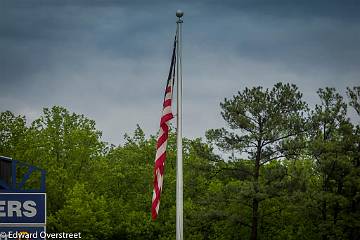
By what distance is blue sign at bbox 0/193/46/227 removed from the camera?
3334 cm

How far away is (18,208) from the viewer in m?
33.4

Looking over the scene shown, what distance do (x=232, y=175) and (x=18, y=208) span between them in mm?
14496

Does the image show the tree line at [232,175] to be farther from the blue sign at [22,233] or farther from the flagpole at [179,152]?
the flagpole at [179,152]

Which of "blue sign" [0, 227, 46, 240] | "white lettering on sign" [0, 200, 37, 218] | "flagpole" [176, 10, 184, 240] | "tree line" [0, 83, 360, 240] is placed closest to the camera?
"flagpole" [176, 10, 184, 240]

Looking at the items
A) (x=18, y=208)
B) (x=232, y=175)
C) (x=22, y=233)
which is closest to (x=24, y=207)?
(x=18, y=208)

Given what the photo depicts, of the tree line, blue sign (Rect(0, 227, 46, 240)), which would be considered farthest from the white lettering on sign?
the tree line

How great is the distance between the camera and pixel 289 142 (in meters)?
41.8

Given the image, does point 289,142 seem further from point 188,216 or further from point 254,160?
point 188,216

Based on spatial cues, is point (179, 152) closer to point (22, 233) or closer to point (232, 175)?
point (22, 233)

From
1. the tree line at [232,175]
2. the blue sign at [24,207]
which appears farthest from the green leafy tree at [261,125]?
the blue sign at [24,207]

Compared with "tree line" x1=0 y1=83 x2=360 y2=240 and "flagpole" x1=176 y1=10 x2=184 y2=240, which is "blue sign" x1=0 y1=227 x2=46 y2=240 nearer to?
"tree line" x1=0 y1=83 x2=360 y2=240

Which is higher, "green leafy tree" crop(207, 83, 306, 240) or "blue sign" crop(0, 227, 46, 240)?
"green leafy tree" crop(207, 83, 306, 240)

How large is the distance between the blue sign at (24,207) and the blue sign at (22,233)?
1.07 feet

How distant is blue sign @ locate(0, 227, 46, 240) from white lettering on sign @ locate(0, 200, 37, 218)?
63cm
